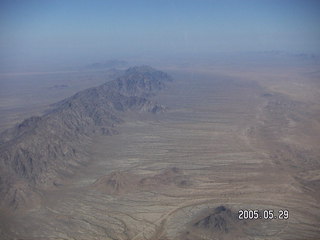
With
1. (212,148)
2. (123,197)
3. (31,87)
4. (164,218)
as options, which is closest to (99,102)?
(212,148)

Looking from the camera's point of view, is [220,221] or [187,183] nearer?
[220,221]

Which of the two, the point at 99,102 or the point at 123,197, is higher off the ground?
the point at 99,102

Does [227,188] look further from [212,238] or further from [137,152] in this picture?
[137,152]

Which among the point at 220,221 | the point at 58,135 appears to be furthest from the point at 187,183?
the point at 58,135

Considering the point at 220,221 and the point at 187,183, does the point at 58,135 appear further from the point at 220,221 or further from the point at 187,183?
the point at 220,221

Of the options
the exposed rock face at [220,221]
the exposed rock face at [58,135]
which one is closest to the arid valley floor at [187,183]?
the exposed rock face at [220,221]

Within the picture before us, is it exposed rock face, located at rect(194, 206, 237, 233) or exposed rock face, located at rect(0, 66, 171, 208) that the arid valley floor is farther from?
exposed rock face, located at rect(0, 66, 171, 208)

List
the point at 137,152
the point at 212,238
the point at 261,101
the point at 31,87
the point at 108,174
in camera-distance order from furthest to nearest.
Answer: the point at 31,87
the point at 261,101
the point at 137,152
the point at 108,174
the point at 212,238
